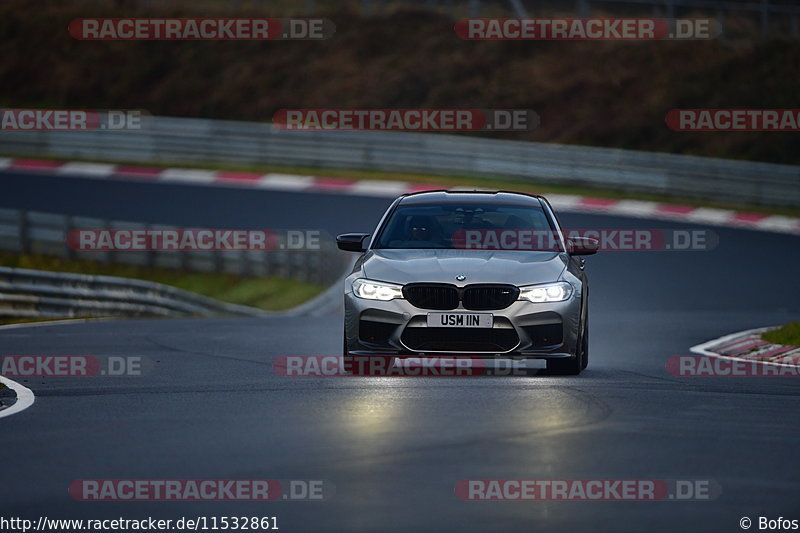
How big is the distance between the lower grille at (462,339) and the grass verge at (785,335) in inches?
183

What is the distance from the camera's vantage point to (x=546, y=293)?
12062mm

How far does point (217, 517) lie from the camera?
684 cm

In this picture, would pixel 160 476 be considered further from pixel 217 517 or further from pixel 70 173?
pixel 70 173

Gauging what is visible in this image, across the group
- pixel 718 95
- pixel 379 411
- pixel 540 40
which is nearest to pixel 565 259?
pixel 379 411

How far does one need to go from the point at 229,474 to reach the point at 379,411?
250cm

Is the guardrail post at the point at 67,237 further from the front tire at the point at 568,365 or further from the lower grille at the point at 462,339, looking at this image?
the lower grille at the point at 462,339

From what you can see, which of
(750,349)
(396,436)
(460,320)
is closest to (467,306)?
(460,320)

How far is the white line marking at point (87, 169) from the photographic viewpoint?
128 feet

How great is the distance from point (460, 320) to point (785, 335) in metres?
5.49

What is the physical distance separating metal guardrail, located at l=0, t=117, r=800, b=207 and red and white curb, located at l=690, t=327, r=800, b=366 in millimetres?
18034

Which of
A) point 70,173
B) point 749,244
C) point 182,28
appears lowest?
point 749,244

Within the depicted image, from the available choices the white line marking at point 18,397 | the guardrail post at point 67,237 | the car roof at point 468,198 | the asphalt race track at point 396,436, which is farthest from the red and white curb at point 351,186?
the white line marking at point 18,397

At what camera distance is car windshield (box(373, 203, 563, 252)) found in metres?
13.0

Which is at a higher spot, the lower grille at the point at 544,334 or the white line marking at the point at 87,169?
the white line marking at the point at 87,169
